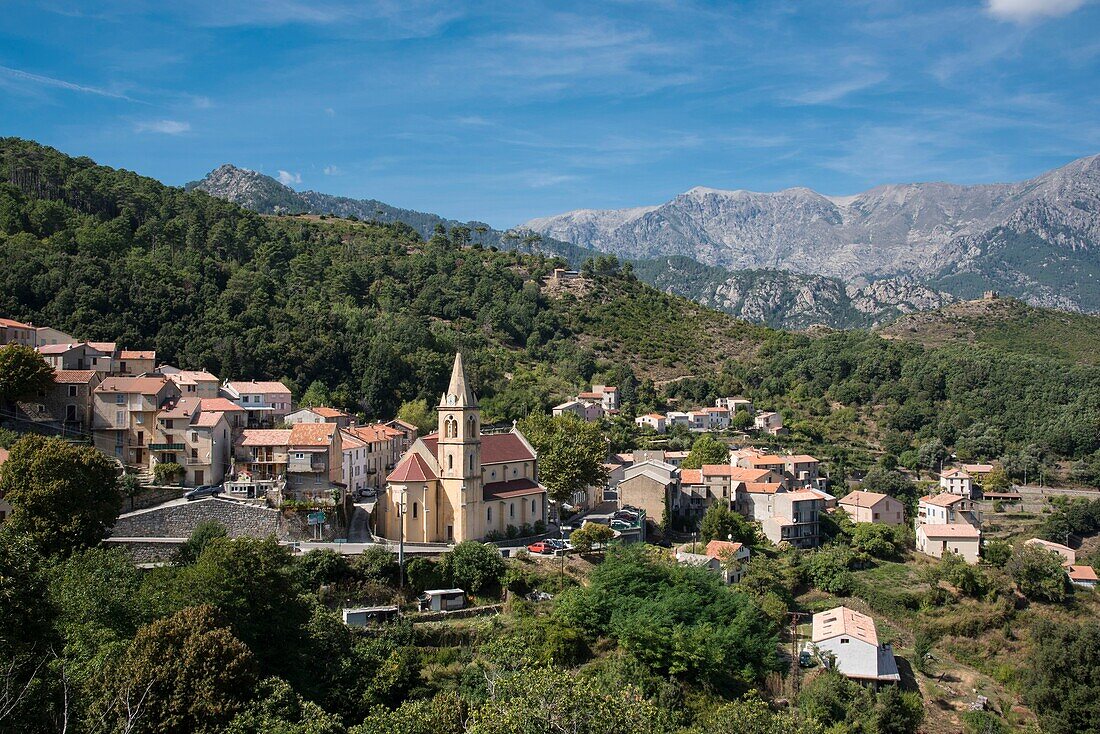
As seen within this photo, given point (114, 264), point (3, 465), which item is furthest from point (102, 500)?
point (114, 264)

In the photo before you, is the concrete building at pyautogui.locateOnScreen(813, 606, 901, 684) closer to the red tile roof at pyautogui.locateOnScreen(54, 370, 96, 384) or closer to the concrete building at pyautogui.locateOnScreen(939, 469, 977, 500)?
the concrete building at pyautogui.locateOnScreen(939, 469, 977, 500)

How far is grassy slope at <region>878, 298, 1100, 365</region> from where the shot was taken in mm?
129750

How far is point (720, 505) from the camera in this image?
57656 mm

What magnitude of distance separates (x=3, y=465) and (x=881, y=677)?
3752 centimetres

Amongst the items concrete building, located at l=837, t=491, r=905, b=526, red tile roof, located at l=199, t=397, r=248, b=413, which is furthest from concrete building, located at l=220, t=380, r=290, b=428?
concrete building, located at l=837, t=491, r=905, b=526

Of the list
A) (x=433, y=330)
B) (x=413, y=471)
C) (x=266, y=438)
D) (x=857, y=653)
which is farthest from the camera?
(x=433, y=330)

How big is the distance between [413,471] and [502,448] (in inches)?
273

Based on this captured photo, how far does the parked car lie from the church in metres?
7.84

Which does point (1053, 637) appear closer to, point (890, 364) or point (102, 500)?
point (102, 500)

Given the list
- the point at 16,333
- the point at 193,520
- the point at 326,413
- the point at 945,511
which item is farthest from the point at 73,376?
the point at 945,511

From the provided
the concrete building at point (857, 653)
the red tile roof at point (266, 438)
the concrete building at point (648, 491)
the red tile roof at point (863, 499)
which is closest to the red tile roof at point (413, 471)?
the red tile roof at point (266, 438)

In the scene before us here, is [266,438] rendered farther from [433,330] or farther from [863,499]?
[433,330]

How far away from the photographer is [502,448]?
48781mm

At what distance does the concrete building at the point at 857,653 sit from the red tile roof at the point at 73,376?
39.2m
